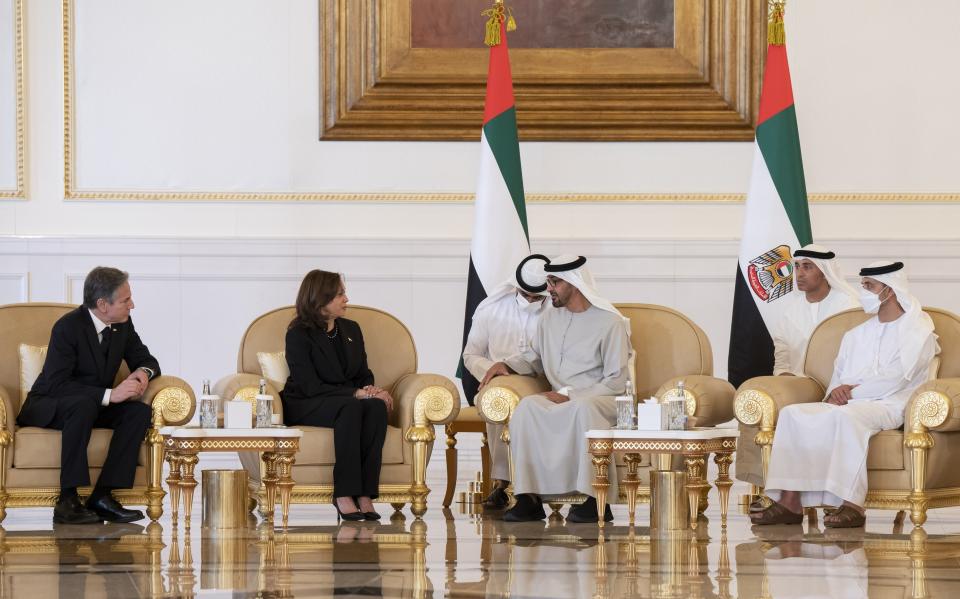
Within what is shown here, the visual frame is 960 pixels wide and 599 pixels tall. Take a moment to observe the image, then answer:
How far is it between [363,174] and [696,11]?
7.68 feet

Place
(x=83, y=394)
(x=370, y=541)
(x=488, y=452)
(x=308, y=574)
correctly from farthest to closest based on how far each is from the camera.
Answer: (x=488, y=452) → (x=83, y=394) → (x=370, y=541) → (x=308, y=574)

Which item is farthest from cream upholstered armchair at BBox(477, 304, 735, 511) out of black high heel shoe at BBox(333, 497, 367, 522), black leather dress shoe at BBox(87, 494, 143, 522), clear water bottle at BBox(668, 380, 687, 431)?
black leather dress shoe at BBox(87, 494, 143, 522)

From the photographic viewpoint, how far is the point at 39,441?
635 cm

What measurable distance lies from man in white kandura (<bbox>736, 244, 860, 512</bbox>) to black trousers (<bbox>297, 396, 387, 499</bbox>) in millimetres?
1925

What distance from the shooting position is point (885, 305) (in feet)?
22.0

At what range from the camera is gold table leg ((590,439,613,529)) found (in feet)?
19.9

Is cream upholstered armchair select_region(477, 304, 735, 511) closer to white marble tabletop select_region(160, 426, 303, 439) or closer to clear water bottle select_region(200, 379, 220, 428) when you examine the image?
white marble tabletop select_region(160, 426, 303, 439)

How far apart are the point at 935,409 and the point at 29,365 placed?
13.8 feet

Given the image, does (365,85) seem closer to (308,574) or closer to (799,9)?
(799,9)

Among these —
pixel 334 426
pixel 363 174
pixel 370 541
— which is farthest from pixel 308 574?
pixel 363 174

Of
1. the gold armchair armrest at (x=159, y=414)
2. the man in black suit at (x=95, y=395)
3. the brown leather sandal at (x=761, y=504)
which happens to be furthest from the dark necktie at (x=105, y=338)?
the brown leather sandal at (x=761, y=504)

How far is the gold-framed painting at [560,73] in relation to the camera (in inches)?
349

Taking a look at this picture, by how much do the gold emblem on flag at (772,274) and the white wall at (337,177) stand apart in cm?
84

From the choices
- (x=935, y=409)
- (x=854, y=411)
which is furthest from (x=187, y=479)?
(x=935, y=409)
